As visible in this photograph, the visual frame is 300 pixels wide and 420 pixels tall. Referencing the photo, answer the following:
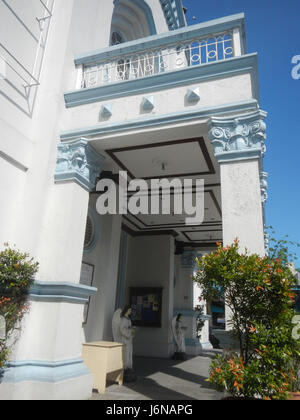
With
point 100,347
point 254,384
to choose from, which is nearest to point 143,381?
point 100,347

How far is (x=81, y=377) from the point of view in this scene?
4641mm

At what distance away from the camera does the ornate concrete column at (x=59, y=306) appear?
13.8 ft

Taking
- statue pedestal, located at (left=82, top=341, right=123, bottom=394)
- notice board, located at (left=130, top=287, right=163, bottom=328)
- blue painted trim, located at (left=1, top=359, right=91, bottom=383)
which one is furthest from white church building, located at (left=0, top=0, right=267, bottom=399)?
notice board, located at (left=130, top=287, right=163, bottom=328)

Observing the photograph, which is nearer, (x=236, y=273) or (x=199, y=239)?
(x=236, y=273)

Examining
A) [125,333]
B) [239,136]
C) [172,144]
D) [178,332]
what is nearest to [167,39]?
[172,144]

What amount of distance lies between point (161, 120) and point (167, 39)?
5.04 ft

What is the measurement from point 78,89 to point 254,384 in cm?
536

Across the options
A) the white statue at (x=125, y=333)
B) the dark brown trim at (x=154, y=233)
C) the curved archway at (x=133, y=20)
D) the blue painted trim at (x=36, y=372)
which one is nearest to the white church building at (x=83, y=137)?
the blue painted trim at (x=36, y=372)

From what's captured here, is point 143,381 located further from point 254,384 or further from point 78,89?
point 78,89

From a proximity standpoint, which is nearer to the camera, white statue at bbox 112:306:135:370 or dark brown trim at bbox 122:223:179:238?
white statue at bbox 112:306:135:370

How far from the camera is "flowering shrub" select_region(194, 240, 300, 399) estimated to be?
2.87 meters

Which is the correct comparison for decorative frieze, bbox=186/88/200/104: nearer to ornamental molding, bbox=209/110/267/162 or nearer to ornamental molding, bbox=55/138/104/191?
ornamental molding, bbox=209/110/267/162

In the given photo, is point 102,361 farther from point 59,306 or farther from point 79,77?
point 79,77

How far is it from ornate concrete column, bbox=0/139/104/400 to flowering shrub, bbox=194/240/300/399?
2283 mm
